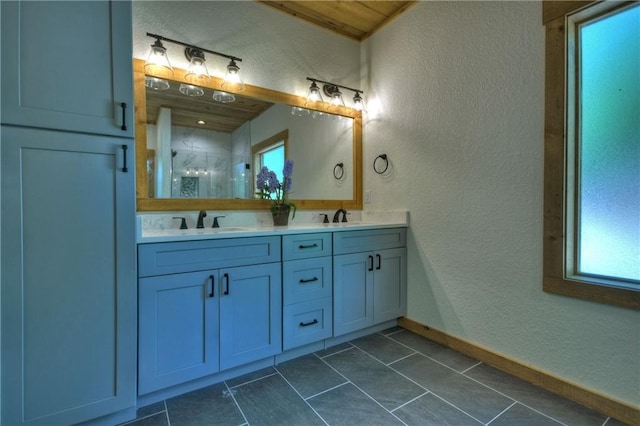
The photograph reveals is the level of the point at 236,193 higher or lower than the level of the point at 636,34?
lower

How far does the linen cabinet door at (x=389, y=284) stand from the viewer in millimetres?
2367

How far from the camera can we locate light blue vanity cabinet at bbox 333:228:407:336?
217cm

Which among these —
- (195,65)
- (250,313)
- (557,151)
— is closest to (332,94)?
(195,65)

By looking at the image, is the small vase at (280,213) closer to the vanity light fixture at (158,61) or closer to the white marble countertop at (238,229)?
the white marble countertop at (238,229)

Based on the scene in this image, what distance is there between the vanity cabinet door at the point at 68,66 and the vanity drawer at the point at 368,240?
1.44 metres

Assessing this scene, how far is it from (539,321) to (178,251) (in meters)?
2.09

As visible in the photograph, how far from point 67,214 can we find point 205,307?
0.78 m

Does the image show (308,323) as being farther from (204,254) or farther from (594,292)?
(594,292)

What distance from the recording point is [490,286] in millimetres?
1954

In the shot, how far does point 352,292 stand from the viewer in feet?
7.32

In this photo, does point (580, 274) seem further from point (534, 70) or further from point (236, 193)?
point (236, 193)

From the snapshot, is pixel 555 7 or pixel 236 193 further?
pixel 236 193

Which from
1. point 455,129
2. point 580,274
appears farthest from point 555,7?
point 580,274

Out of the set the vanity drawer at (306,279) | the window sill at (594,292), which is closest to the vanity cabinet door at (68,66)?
the vanity drawer at (306,279)
